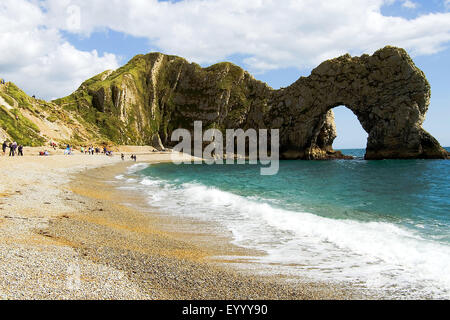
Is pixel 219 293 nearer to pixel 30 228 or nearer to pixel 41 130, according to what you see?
pixel 30 228

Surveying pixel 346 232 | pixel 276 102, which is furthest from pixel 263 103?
pixel 346 232

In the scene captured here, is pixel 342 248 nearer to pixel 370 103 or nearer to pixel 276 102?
pixel 370 103

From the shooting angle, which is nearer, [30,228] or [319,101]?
[30,228]

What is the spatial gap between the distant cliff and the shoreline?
82.3 meters

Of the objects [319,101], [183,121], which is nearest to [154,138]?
[183,121]

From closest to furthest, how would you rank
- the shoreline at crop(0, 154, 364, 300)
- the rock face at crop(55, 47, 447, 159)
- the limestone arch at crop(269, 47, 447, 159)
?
the shoreline at crop(0, 154, 364, 300)
the limestone arch at crop(269, 47, 447, 159)
the rock face at crop(55, 47, 447, 159)

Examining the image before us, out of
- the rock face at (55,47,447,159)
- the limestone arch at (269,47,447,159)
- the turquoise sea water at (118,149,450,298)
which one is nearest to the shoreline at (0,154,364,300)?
the turquoise sea water at (118,149,450,298)

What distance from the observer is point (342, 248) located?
33.1 ft

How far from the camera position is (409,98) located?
74.2 m

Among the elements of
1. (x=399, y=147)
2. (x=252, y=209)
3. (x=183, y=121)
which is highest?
(x=183, y=121)

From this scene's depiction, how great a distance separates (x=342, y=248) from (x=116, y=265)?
777cm

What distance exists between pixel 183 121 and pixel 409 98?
83511mm

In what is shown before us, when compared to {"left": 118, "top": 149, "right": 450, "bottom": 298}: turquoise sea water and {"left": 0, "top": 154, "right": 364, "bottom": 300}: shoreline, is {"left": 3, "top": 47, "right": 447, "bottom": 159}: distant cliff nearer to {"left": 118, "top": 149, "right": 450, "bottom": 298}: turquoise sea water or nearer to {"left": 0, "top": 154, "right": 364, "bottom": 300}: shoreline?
{"left": 118, "top": 149, "right": 450, "bottom": 298}: turquoise sea water

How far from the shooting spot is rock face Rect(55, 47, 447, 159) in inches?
2940
